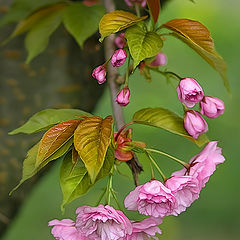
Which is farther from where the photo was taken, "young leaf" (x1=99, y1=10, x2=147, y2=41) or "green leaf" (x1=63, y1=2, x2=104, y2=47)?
"green leaf" (x1=63, y1=2, x2=104, y2=47)

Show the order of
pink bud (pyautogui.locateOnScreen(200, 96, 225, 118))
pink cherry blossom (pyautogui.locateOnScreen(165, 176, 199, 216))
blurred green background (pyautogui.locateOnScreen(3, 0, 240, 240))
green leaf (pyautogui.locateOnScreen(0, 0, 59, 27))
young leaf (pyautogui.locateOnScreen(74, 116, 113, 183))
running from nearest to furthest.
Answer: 1. young leaf (pyautogui.locateOnScreen(74, 116, 113, 183))
2. pink cherry blossom (pyautogui.locateOnScreen(165, 176, 199, 216))
3. pink bud (pyautogui.locateOnScreen(200, 96, 225, 118))
4. green leaf (pyautogui.locateOnScreen(0, 0, 59, 27))
5. blurred green background (pyautogui.locateOnScreen(3, 0, 240, 240))

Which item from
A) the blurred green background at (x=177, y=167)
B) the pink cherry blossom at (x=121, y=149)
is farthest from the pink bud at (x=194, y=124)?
the blurred green background at (x=177, y=167)

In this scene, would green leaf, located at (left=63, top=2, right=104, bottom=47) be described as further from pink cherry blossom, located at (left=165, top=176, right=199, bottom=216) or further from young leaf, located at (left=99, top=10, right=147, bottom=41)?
pink cherry blossom, located at (left=165, top=176, right=199, bottom=216)

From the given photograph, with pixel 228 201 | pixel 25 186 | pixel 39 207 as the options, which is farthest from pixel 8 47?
pixel 228 201

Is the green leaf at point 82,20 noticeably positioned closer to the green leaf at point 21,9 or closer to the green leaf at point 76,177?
the green leaf at point 21,9

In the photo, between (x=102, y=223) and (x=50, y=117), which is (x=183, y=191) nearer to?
(x=102, y=223)

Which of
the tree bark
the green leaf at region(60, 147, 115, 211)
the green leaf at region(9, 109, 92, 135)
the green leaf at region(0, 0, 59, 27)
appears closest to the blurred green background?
the tree bark
